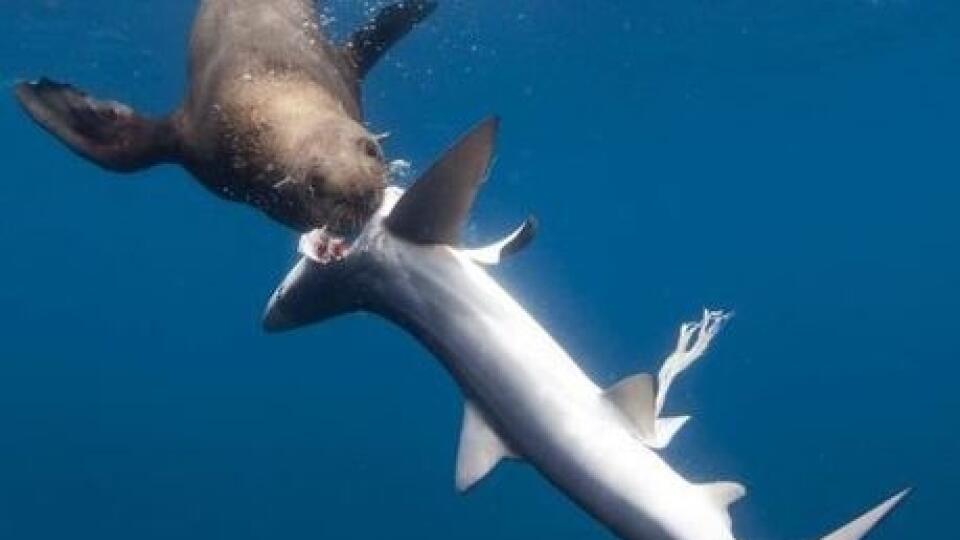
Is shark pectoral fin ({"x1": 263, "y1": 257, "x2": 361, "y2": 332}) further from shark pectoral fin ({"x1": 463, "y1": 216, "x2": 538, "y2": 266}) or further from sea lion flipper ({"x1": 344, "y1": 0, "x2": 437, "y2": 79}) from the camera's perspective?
sea lion flipper ({"x1": 344, "y1": 0, "x2": 437, "y2": 79})

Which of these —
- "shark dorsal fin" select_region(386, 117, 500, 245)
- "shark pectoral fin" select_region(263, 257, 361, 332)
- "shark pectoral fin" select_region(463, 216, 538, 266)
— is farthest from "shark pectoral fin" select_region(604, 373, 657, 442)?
"shark pectoral fin" select_region(263, 257, 361, 332)

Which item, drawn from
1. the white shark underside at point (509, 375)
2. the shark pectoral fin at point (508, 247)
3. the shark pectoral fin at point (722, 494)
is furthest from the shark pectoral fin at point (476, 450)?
the shark pectoral fin at point (722, 494)

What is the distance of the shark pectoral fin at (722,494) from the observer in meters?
4.93

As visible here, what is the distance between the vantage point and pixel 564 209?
78.1 m

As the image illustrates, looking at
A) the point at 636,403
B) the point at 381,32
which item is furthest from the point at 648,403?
the point at 381,32

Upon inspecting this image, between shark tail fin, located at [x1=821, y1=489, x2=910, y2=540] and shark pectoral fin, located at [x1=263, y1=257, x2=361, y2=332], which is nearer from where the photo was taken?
shark tail fin, located at [x1=821, y1=489, x2=910, y2=540]

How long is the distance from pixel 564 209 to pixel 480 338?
240 ft

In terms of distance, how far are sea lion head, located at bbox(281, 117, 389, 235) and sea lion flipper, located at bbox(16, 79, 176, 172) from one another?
125 centimetres

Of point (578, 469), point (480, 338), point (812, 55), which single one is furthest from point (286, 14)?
point (812, 55)

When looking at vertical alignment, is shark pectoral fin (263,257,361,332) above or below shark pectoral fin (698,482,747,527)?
below

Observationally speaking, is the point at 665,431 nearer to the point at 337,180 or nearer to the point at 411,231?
the point at 411,231

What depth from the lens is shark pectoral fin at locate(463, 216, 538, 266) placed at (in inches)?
221

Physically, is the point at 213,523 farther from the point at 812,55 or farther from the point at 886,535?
the point at 812,55

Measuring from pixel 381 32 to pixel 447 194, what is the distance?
7.24 feet
